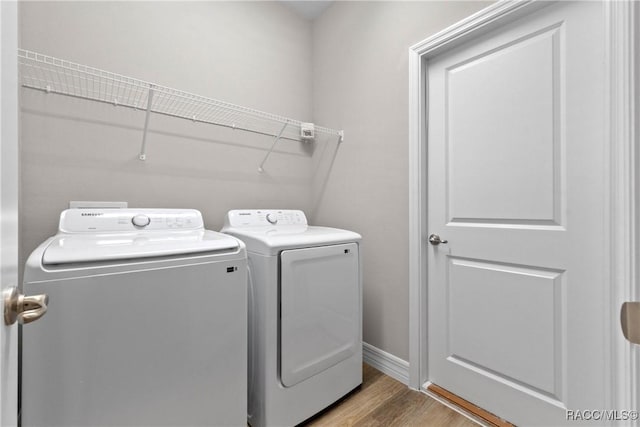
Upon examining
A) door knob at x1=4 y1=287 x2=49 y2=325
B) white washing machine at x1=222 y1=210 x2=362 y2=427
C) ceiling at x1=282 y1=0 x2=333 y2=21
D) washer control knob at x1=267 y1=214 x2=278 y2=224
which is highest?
ceiling at x1=282 y1=0 x2=333 y2=21

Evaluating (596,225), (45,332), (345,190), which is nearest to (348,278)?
(345,190)

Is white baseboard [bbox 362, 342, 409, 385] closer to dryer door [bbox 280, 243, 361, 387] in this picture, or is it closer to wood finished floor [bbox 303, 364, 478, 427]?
wood finished floor [bbox 303, 364, 478, 427]

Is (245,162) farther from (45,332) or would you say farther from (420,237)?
(45,332)

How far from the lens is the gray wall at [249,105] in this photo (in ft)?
4.75

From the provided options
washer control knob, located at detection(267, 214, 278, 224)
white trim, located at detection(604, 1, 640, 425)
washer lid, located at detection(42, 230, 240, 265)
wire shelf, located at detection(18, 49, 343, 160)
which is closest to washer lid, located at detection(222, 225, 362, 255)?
washer lid, located at detection(42, 230, 240, 265)

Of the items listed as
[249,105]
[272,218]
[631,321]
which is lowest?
[631,321]

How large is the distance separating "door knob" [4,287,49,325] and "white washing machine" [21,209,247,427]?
1.71 ft

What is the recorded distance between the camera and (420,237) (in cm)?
168

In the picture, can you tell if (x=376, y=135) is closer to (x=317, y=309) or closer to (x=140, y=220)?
(x=317, y=309)

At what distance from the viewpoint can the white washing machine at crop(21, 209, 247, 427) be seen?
2.84ft

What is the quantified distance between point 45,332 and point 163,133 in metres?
1.24

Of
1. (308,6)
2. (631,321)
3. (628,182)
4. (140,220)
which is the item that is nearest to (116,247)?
(140,220)

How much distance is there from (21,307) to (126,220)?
113cm

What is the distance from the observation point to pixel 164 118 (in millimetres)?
1747
